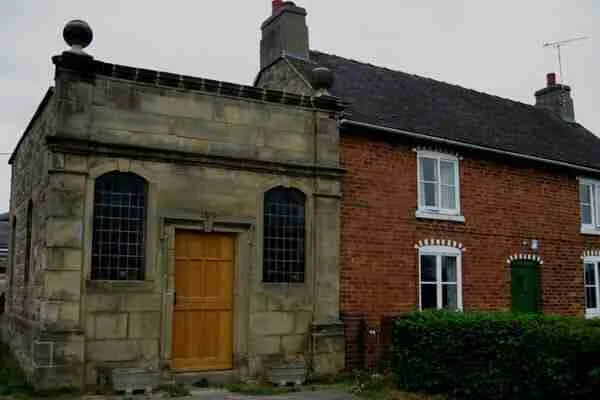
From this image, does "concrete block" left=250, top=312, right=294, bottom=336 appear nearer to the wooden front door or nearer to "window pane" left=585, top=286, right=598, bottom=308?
the wooden front door

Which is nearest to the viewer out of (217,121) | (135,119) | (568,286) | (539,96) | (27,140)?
(135,119)

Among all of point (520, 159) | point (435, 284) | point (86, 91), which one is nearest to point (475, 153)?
point (520, 159)

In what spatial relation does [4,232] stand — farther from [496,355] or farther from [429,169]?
[496,355]

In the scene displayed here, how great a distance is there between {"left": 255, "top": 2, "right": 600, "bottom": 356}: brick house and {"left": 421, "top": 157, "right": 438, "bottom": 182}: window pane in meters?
0.02

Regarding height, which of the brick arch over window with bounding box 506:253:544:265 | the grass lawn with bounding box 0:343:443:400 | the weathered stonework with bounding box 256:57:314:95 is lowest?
the grass lawn with bounding box 0:343:443:400

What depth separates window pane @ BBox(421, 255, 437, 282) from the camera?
13967 millimetres

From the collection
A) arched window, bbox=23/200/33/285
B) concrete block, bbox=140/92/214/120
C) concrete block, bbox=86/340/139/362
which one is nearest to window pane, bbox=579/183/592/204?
concrete block, bbox=140/92/214/120

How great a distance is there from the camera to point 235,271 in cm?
1132

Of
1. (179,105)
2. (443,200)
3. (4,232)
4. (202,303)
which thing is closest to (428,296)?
(443,200)

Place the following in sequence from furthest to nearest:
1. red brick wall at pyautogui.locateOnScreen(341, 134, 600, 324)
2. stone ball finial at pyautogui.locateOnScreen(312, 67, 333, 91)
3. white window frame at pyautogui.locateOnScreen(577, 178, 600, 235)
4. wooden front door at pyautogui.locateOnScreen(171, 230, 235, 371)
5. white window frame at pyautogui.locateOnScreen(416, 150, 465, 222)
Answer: white window frame at pyautogui.locateOnScreen(577, 178, 600, 235) → white window frame at pyautogui.locateOnScreen(416, 150, 465, 222) → red brick wall at pyautogui.locateOnScreen(341, 134, 600, 324) → stone ball finial at pyautogui.locateOnScreen(312, 67, 333, 91) → wooden front door at pyautogui.locateOnScreen(171, 230, 235, 371)

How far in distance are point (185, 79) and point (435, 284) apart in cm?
695

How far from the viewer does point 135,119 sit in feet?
35.2

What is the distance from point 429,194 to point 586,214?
5.92m

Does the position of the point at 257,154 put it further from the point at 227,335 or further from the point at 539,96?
the point at 539,96
